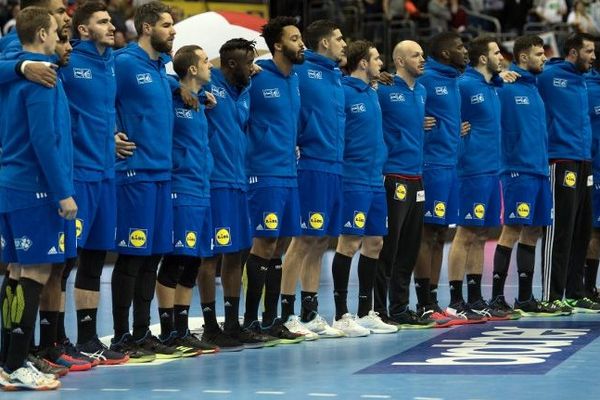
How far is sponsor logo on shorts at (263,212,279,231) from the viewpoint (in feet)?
33.2

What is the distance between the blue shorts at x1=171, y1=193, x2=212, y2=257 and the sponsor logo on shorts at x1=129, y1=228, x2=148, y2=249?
1.06 feet

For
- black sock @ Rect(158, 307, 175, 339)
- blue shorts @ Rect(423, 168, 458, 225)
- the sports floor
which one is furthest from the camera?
blue shorts @ Rect(423, 168, 458, 225)

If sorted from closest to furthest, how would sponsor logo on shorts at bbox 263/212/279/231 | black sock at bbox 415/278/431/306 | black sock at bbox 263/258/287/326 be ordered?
Result: 1. sponsor logo on shorts at bbox 263/212/279/231
2. black sock at bbox 263/258/287/326
3. black sock at bbox 415/278/431/306

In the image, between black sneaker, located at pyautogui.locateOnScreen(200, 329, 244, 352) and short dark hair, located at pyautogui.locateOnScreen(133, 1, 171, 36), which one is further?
black sneaker, located at pyautogui.locateOnScreen(200, 329, 244, 352)

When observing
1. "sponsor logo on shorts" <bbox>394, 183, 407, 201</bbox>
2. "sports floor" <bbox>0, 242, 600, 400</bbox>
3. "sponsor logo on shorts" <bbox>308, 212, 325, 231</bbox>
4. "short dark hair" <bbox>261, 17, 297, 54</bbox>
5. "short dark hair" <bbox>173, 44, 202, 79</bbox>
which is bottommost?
"sports floor" <bbox>0, 242, 600, 400</bbox>

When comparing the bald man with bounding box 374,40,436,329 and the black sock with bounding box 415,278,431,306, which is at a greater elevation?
the bald man with bounding box 374,40,436,329

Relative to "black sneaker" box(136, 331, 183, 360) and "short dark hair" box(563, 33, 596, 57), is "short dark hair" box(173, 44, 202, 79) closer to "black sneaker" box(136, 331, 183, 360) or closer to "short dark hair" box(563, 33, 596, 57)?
"black sneaker" box(136, 331, 183, 360)

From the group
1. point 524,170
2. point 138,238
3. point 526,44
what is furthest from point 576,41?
point 138,238

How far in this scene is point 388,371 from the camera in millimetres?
8727

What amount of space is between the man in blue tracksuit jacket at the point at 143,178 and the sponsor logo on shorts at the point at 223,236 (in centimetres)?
53

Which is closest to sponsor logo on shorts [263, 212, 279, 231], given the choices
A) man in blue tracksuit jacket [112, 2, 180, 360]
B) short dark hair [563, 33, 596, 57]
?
man in blue tracksuit jacket [112, 2, 180, 360]

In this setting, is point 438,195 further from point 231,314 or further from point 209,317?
point 209,317

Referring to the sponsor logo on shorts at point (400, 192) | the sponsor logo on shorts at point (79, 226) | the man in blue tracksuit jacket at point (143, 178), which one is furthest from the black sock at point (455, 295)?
the sponsor logo on shorts at point (79, 226)

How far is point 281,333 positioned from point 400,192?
5.07 feet
